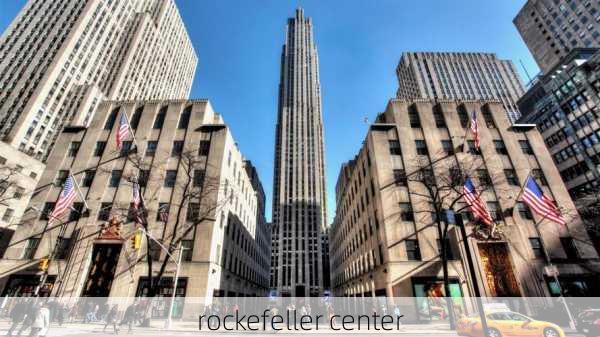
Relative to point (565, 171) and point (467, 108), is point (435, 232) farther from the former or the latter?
point (565, 171)

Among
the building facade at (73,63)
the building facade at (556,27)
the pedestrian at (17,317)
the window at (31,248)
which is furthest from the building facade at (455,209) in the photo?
the building facade at (73,63)

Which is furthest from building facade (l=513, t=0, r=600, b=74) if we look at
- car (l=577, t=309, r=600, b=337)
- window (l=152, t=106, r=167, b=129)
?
window (l=152, t=106, r=167, b=129)

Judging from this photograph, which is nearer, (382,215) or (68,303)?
(68,303)

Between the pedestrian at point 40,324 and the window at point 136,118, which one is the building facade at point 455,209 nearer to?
the pedestrian at point 40,324

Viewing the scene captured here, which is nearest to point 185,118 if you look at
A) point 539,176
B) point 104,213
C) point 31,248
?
point 104,213

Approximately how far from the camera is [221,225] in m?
32.4

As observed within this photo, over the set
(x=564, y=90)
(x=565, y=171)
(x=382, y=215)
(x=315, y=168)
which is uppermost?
(x=315, y=168)

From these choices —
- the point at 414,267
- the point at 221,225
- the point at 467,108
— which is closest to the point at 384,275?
the point at 414,267

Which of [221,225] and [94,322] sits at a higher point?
[221,225]

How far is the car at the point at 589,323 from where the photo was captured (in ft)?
51.9

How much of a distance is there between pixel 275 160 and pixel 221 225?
103144 mm

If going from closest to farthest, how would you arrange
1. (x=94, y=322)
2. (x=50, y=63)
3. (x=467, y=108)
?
(x=94, y=322)
(x=467, y=108)
(x=50, y=63)

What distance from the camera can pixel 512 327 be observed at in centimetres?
1481

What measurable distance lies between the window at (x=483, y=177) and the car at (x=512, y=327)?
→ 1996 centimetres
